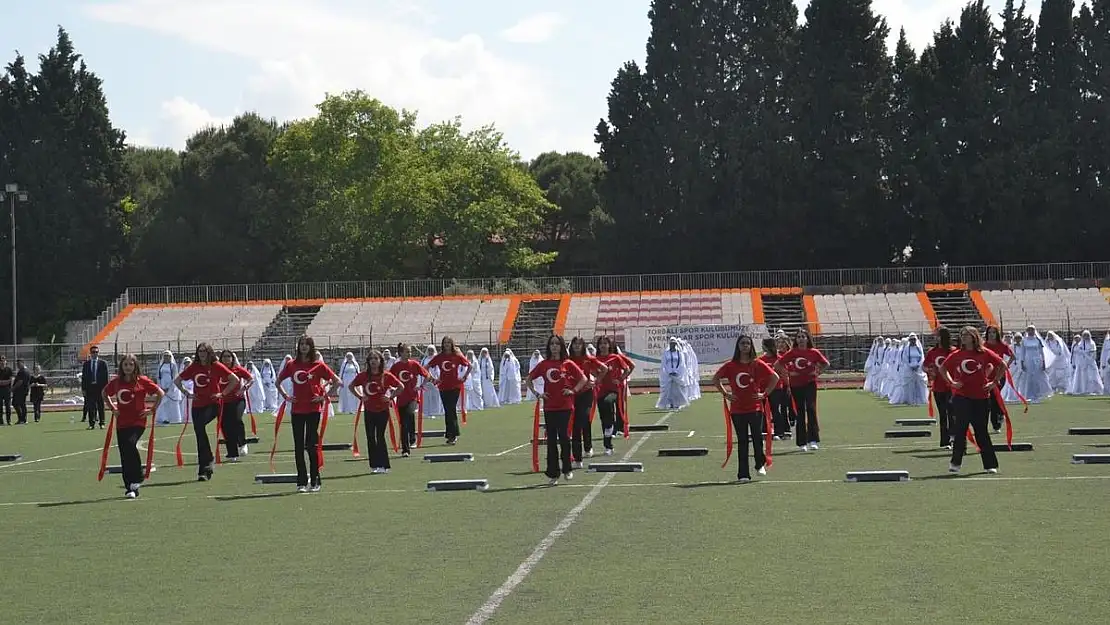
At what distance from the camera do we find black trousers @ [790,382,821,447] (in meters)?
23.1

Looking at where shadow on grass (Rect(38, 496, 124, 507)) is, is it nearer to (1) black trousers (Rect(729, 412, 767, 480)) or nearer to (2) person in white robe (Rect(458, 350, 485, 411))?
(1) black trousers (Rect(729, 412, 767, 480))

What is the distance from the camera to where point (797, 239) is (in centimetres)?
7975

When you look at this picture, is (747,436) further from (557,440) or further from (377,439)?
(377,439)

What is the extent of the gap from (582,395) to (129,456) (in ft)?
19.1

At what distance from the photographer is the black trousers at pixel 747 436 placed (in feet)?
59.6

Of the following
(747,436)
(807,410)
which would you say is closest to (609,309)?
(807,410)

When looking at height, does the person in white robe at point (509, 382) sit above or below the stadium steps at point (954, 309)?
below

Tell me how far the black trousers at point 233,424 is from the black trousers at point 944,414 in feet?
32.5

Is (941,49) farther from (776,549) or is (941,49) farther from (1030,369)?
(776,549)

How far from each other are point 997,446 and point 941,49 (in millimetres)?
60470

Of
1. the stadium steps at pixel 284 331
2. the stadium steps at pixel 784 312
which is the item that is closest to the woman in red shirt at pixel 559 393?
the stadium steps at pixel 784 312

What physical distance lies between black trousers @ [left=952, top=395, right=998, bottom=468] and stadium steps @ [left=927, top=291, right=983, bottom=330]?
156ft

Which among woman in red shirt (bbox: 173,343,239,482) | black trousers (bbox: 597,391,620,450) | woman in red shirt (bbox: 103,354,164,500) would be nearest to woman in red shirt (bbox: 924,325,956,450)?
black trousers (bbox: 597,391,620,450)

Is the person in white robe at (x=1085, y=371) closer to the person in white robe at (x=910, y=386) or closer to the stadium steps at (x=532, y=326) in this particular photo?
the person in white robe at (x=910, y=386)
